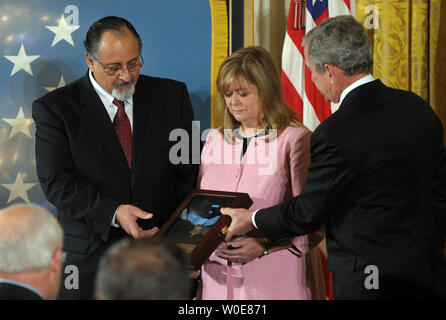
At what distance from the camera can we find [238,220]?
103 inches

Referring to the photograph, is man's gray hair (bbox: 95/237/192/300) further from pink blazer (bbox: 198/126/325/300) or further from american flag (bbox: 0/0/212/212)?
american flag (bbox: 0/0/212/212)

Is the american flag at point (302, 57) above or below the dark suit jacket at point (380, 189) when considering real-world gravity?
above

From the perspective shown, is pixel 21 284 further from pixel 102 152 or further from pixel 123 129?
pixel 123 129

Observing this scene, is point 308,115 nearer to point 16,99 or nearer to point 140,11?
point 140,11

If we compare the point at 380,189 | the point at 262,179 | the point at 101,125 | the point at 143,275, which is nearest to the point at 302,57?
the point at 262,179

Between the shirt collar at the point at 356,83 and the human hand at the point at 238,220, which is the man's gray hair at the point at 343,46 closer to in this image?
the shirt collar at the point at 356,83

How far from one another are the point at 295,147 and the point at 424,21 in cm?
144

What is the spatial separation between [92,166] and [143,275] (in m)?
1.57

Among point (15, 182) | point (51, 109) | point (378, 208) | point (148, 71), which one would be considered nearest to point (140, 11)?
point (148, 71)

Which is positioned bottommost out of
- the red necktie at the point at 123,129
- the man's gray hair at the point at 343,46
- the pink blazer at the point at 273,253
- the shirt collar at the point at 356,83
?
the pink blazer at the point at 273,253

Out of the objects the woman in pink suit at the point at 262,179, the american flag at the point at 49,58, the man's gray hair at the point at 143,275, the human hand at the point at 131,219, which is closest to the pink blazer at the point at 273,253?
the woman in pink suit at the point at 262,179

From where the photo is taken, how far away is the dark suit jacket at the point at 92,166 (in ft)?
9.15

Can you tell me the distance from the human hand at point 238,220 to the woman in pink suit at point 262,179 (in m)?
0.14

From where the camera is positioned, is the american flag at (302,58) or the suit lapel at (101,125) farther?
the american flag at (302,58)
